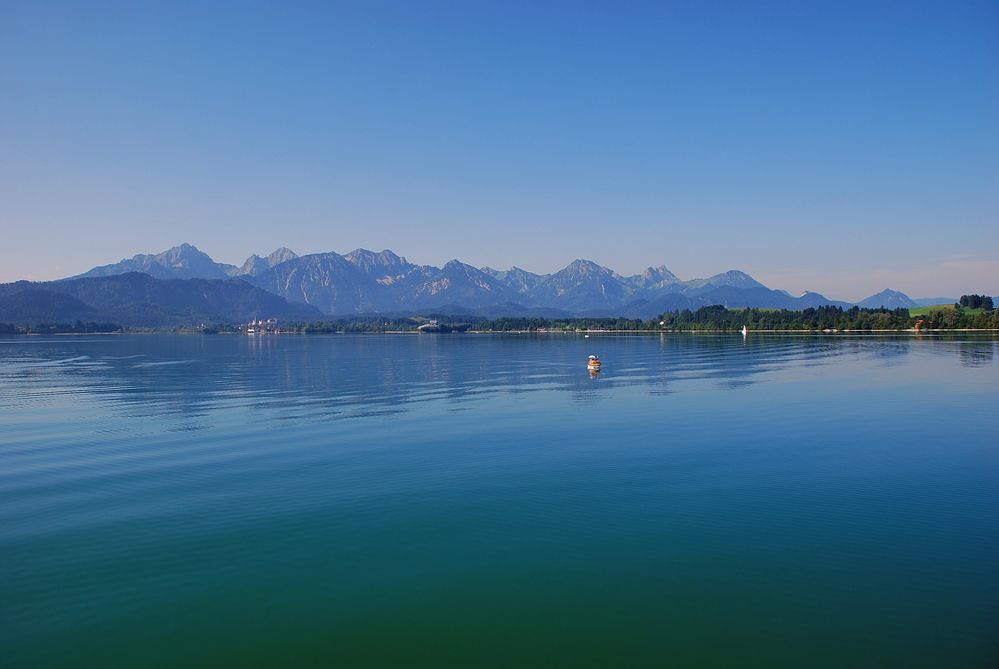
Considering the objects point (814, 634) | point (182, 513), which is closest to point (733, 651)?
point (814, 634)

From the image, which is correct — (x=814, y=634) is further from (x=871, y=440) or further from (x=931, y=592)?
(x=871, y=440)

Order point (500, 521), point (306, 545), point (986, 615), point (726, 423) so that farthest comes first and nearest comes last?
point (726, 423)
point (500, 521)
point (306, 545)
point (986, 615)

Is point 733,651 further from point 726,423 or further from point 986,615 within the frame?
point 726,423

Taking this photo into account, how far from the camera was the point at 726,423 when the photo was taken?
34.0 metres

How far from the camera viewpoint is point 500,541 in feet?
53.0

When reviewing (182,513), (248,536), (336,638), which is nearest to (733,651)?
(336,638)

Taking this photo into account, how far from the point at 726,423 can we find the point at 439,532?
22.0 meters

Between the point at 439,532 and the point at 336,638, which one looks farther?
the point at 439,532

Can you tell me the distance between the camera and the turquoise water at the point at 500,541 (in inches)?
451

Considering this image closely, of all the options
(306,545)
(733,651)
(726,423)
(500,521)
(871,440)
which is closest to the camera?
(733,651)

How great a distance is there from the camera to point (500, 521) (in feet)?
57.9

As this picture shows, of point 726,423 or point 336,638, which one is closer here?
point 336,638

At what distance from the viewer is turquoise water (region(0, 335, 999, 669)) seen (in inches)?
451

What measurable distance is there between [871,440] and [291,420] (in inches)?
1140
